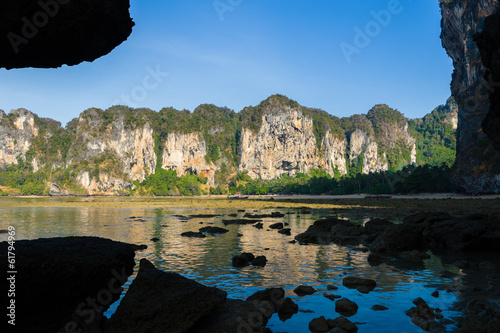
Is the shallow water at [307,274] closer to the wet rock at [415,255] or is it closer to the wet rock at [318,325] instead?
the wet rock at [318,325]

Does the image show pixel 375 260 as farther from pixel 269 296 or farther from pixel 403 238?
pixel 269 296

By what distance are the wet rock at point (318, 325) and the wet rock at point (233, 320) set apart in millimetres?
1058

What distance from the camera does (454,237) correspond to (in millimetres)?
16531

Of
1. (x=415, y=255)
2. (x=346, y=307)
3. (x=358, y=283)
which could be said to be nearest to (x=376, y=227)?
(x=415, y=255)

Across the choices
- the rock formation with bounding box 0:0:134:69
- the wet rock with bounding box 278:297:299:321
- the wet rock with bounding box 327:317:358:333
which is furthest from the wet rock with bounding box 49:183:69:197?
the wet rock with bounding box 327:317:358:333

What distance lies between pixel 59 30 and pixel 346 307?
27.5 ft

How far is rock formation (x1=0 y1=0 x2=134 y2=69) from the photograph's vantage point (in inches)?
178

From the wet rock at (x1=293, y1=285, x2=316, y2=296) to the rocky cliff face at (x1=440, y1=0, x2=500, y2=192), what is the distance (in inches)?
2884

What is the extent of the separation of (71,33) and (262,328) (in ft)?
20.8

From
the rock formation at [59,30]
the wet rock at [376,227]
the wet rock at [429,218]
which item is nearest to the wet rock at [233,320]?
the rock formation at [59,30]

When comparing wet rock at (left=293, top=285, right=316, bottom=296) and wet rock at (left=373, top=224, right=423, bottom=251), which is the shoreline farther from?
wet rock at (left=293, top=285, right=316, bottom=296)

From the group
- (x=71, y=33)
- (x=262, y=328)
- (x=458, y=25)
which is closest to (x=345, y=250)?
(x=262, y=328)

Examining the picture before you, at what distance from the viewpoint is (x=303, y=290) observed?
31.4 feet

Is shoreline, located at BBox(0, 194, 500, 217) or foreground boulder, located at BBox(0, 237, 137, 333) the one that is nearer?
foreground boulder, located at BBox(0, 237, 137, 333)
